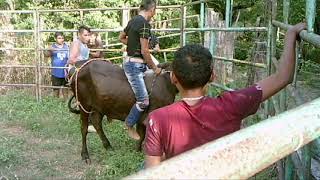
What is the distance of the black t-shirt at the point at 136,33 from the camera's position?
5432 mm

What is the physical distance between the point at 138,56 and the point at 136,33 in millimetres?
313

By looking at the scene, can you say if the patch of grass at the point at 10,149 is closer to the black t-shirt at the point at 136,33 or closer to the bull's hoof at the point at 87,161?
the bull's hoof at the point at 87,161

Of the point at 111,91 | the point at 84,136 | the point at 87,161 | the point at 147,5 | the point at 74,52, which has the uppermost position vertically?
the point at 147,5

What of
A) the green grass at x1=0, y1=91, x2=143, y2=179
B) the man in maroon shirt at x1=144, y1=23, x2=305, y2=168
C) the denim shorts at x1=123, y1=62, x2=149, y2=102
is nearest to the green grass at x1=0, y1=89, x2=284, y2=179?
the green grass at x1=0, y1=91, x2=143, y2=179

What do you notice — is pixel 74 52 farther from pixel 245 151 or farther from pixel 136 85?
pixel 245 151

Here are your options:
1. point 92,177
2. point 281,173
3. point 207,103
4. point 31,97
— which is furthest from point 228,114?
point 31,97

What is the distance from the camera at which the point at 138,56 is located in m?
5.73

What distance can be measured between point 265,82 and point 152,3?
11.9 ft

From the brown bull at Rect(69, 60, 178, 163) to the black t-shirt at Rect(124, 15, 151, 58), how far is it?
0.43 m

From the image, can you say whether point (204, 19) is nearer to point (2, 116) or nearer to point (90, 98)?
point (90, 98)

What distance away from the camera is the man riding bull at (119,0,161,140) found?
17.9 feet

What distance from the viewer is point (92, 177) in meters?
5.35

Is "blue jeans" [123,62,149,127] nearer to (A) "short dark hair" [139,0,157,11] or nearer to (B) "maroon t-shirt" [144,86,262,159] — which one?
(A) "short dark hair" [139,0,157,11]

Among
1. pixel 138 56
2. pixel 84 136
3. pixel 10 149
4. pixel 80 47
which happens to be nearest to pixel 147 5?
pixel 138 56
